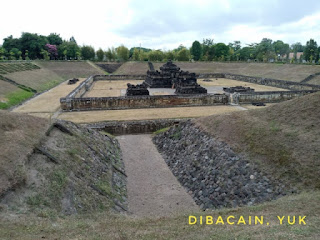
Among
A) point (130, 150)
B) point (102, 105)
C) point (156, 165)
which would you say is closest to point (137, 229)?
point (156, 165)

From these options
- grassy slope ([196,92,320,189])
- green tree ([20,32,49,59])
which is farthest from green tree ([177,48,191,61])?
grassy slope ([196,92,320,189])

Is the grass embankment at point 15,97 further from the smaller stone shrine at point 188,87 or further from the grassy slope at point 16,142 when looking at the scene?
the smaller stone shrine at point 188,87

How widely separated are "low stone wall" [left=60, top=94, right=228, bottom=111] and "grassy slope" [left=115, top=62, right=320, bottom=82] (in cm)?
2416

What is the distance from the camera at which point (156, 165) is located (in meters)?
13.8

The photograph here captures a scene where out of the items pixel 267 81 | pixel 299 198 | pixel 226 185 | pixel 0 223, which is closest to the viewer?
pixel 0 223

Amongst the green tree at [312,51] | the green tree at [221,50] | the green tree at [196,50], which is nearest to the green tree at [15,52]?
the green tree at [196,50]

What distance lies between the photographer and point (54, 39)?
75938 mm

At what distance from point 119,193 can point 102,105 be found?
14414 millimetres

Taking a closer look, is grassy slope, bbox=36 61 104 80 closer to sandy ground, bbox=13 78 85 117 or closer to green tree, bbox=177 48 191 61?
sandy ground, bbox=13 78 85 117

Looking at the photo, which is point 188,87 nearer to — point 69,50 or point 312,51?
point 312,51

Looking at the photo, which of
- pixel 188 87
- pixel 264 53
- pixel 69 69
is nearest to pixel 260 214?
pixel 188 87

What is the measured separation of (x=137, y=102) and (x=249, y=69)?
4057 cm

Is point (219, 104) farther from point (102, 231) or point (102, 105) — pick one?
point (102, 231)

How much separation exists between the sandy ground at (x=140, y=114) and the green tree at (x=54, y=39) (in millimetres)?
62690
